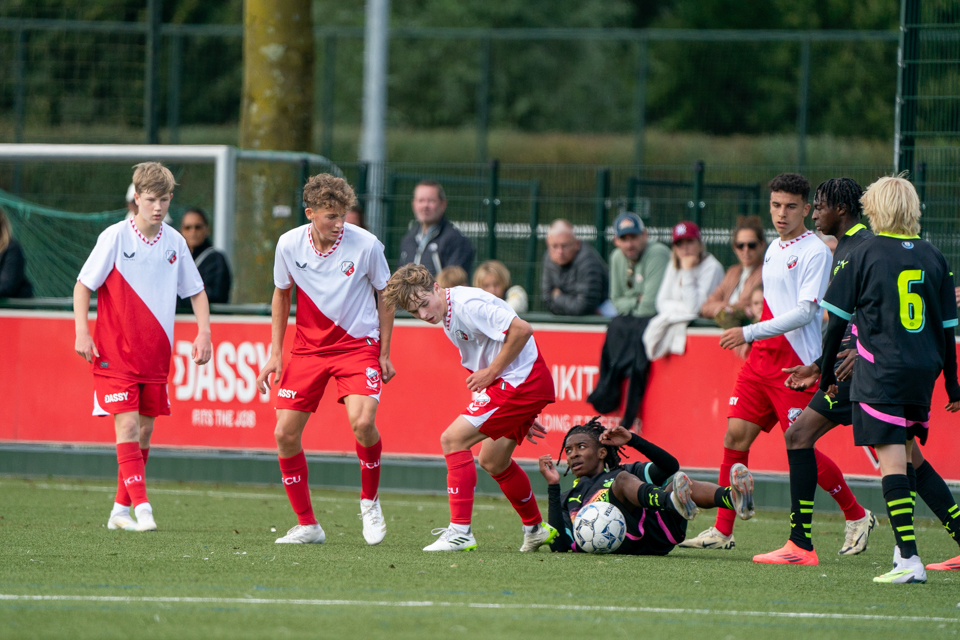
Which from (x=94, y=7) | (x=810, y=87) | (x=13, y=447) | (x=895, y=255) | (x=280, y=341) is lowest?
(x=13, y=447)

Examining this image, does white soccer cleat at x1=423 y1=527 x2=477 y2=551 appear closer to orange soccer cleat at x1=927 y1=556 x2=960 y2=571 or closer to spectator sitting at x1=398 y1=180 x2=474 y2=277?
orange soccer cleat at x1=927 y1=556 x2=960 y2=571

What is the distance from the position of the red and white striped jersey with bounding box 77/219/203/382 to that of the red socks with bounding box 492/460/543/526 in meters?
2.33

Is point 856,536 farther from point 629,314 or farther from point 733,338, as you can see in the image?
point 629,314

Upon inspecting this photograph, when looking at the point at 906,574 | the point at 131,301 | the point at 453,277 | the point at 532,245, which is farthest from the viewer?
the point at 532,245

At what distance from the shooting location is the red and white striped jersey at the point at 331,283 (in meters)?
7.49

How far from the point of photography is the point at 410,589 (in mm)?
5715

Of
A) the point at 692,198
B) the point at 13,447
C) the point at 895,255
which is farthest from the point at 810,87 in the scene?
the point at 895,255

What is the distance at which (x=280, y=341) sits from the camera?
758cm

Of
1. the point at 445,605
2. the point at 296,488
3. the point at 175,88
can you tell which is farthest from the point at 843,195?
the point at 175,88

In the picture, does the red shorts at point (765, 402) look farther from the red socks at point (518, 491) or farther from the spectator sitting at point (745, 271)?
the spectator sitting at point (745, 271)

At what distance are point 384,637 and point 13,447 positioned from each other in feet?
25.1

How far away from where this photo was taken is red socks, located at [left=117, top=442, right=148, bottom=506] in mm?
7902

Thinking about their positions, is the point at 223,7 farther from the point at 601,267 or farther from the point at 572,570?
the point at 572,570

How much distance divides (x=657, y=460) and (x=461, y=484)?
1.10 metres
